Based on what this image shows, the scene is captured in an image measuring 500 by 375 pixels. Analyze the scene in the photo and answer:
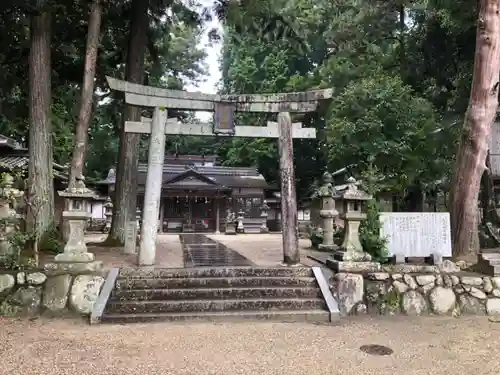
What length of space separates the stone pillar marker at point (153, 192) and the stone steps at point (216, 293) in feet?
4.21

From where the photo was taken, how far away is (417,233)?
26.2 ft

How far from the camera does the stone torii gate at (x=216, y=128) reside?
8336 mm

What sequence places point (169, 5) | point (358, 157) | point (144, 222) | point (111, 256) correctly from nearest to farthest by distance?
point (144, 222) → point (111, 256) → point (169, 5) → point (358, 157)

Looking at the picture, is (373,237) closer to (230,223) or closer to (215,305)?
(215,305)

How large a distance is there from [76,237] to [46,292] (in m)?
0.99

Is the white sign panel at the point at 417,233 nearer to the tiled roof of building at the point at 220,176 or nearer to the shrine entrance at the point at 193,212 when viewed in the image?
the tiled roof of building at the point at 220,176

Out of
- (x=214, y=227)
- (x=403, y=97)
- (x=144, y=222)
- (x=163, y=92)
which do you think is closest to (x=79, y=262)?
(x=144, y=222)

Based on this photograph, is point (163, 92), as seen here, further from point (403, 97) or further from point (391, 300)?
point (403, 97)

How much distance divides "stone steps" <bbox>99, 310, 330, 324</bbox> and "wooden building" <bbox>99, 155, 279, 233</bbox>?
1974cm

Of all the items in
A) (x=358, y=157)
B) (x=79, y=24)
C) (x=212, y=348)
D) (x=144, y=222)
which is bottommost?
(x=212, y=348)

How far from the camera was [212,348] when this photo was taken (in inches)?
201

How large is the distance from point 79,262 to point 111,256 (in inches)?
102

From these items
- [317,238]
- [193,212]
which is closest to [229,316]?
[317,238]

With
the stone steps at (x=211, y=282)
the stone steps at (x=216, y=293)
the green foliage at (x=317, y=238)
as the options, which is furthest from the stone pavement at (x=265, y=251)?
the stone steps at (x=216, y=293)
